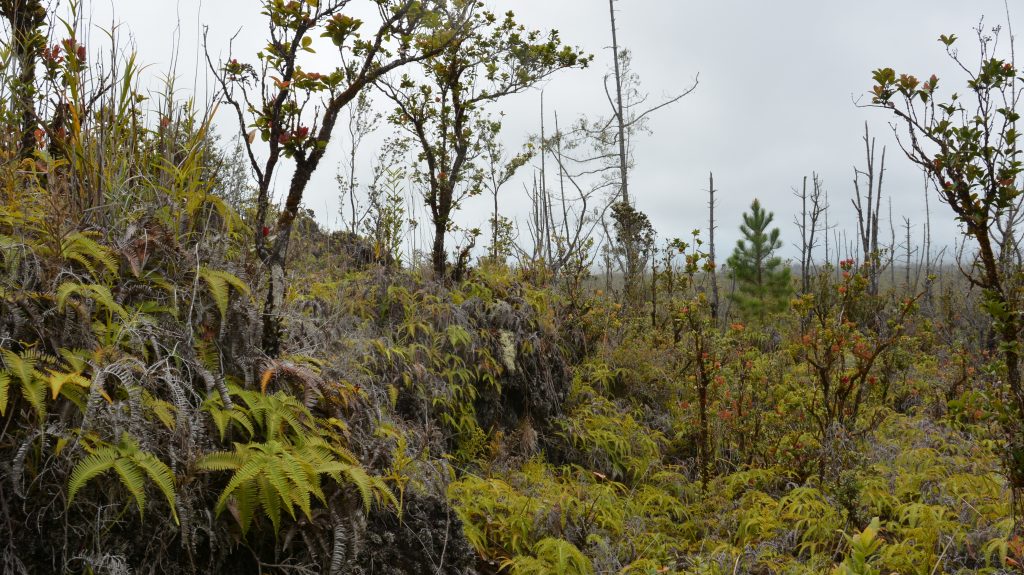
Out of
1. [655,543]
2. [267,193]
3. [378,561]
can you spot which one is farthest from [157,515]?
[655,543]

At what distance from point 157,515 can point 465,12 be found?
14.3ft

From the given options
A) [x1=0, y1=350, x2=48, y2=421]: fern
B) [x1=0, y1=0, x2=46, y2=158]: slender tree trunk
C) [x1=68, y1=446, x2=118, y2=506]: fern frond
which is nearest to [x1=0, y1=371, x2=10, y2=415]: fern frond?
[x1=0, y1=350, x2=48, y2=421]: fern

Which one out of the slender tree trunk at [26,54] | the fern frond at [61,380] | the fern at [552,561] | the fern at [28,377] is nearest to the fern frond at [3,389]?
the fern at [28,377]

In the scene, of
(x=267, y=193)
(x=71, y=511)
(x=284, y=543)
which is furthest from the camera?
(x=267, y=193)

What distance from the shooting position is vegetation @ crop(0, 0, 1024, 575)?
214cm

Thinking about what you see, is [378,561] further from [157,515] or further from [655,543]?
[655,543]

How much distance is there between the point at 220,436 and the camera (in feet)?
7.72

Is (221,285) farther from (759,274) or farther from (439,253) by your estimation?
(759,274)

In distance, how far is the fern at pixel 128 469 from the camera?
6.22 feet

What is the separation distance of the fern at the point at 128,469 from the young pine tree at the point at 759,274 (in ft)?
40.8

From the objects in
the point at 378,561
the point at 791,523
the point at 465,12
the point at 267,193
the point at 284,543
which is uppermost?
the point at 465,12

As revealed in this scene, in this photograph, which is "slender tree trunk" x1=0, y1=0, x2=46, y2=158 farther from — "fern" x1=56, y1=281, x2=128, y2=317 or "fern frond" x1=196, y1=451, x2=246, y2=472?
"fern frond" x1=196, y1=451, x2=246, y2=472

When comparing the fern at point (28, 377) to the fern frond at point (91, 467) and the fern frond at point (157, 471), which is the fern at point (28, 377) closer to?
the fern frond at point (91, 467)

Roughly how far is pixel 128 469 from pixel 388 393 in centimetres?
226
